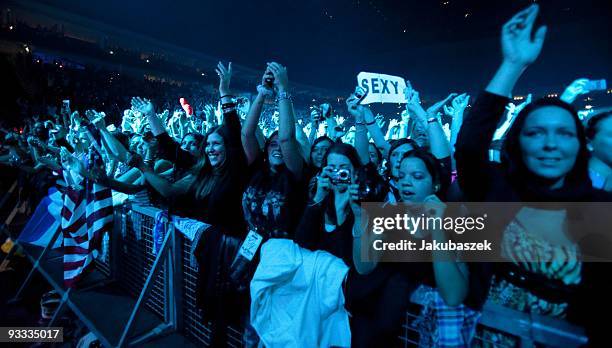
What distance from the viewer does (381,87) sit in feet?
12.5

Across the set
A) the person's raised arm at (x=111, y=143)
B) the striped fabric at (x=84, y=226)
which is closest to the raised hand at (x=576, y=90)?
the striped fabric at (x=84, y=226)

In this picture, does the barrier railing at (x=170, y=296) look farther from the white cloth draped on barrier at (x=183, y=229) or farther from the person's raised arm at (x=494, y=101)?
the person's raised arm at (x=494, y=101)

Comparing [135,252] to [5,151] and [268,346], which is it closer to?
[268,346]

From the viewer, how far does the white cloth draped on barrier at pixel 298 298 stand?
1754mm

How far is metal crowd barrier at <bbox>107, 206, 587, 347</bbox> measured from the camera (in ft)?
3.93

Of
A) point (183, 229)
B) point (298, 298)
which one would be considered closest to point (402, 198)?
point (298, 298)

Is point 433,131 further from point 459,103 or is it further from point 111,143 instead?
point 111,143

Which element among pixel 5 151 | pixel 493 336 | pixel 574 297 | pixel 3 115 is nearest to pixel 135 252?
pixel 493 336

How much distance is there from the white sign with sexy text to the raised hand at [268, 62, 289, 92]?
60.1 inches

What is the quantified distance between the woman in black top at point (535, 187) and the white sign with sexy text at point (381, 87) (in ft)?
7.65

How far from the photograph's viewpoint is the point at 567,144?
4.20 ft

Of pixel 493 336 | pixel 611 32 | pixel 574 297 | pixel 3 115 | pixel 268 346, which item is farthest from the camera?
pixel 611 32

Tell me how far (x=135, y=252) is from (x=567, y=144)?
377 cm

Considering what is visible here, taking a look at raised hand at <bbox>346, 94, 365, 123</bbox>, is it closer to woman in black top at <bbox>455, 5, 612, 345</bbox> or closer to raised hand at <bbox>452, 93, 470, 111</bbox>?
woman in black top at <bbox>455, 5, 612, 345</bbox>
